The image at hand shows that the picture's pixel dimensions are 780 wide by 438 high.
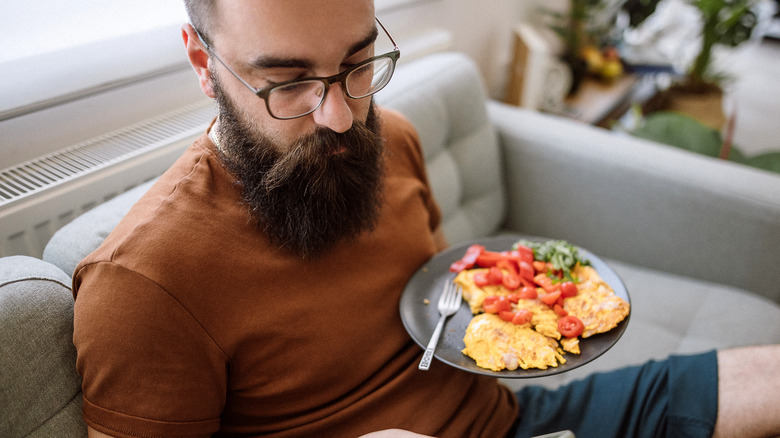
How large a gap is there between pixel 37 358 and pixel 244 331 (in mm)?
300

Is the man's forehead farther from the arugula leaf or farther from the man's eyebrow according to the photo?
the arugula leaf

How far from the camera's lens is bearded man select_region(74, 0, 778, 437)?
796mm

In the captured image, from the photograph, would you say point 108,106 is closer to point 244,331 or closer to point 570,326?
point 244,331

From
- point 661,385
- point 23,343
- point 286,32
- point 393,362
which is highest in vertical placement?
point 286,32

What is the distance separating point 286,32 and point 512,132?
1.23m

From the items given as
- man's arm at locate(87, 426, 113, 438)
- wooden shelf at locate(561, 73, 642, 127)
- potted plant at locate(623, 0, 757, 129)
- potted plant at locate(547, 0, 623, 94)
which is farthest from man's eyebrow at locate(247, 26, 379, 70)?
potted plant at locate(623, 0, 757, 129)

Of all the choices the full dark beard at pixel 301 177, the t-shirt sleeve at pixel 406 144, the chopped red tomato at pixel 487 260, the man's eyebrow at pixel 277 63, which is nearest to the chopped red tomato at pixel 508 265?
the chopped red tomato at pixel 487 260

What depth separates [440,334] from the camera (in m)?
1.02

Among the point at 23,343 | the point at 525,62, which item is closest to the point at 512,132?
the point at 525,62

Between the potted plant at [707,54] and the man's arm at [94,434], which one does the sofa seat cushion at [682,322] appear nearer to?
the man's arm at [94,434]

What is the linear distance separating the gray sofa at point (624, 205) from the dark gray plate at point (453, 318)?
399 millimetres

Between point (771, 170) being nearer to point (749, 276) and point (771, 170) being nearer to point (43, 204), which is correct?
point (749, 276)

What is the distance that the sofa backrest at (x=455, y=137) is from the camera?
5.28 feet

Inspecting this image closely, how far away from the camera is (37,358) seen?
0.83m
